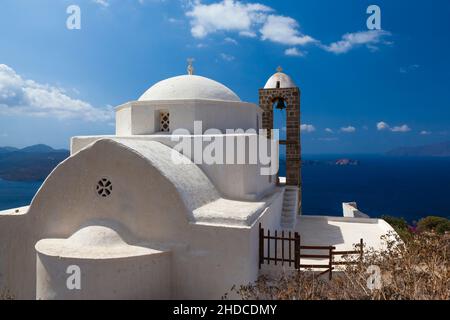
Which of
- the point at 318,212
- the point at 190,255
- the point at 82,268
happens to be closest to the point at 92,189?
the point at 82,268

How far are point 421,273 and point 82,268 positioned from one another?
649 cm

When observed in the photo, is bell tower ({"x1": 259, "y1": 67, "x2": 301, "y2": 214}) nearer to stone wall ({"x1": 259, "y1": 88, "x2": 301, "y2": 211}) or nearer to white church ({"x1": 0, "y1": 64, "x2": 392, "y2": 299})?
stone wall ({"x1": 259, "y1": 88, "x2": 301, "y2": 211})

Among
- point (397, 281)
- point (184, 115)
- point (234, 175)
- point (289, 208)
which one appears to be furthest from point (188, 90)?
point (397, 281)

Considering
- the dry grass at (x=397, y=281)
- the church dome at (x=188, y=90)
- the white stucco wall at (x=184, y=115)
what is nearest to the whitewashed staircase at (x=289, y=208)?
the white stucco wall at (x=184, y=115)

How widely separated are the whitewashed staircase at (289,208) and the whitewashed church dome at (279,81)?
4913mm

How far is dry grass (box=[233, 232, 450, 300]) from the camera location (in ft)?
18.2

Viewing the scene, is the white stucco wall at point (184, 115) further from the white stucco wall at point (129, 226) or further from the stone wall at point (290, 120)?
the white stucco wall at point (129, 226)

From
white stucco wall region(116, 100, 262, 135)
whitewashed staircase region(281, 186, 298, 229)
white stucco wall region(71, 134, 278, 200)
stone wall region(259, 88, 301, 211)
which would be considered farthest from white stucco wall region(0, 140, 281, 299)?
stone wall region(259, 88, 301, 211)

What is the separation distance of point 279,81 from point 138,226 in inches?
433

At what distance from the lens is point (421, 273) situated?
19.6 feet

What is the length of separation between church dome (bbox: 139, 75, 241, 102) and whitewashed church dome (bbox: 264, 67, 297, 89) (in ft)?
12.4

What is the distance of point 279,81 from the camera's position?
1628 cm

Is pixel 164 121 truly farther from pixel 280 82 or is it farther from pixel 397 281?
pixel 397 281
